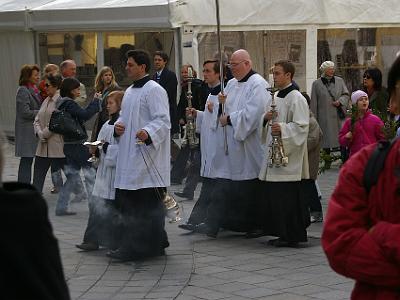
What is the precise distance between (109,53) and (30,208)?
16004 millimetres

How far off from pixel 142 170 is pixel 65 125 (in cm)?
286

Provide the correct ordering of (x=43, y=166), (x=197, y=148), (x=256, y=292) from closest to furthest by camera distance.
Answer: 1. (x=256, y=292)
2. (x=43, y=166)
3. (x=197, y=148)

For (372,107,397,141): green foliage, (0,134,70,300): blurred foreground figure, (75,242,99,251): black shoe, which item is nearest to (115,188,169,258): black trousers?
(75,242,99,251): black shoe

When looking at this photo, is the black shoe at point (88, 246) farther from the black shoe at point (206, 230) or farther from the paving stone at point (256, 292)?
the paving stone at point (256, 292)

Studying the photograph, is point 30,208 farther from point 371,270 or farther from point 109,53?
point 109,53

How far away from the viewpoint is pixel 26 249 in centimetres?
258

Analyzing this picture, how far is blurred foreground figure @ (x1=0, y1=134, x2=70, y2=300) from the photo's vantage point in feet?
8.35

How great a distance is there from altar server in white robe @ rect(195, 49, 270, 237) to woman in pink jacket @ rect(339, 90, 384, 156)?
97 centimetres

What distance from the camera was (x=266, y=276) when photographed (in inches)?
300

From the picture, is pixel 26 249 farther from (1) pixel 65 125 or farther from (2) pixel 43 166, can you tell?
(2) pixel 43 166

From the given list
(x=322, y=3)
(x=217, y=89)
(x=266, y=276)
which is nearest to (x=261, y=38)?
(x=322, y=3)

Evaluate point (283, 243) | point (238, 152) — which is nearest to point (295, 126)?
point (238, 152)

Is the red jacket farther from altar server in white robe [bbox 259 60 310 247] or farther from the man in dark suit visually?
the man in dark suit

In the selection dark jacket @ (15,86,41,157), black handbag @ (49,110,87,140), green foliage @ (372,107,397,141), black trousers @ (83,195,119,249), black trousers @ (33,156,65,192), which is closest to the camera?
green foliage @ (372,107,397,141)
